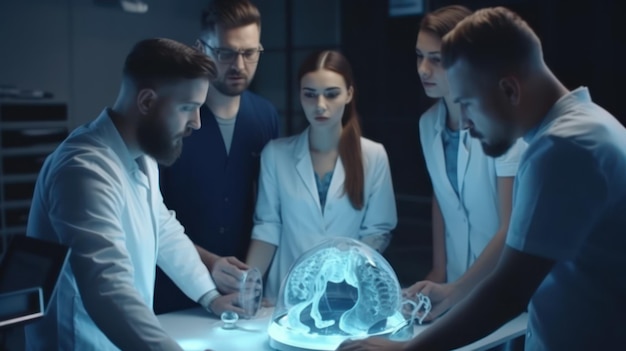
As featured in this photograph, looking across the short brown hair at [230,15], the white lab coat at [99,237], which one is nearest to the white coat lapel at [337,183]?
the short brown hair at [230,15]

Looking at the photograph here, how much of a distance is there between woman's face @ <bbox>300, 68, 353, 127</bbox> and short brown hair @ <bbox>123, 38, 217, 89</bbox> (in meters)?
0.86

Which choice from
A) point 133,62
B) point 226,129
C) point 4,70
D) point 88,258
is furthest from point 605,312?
point 4,70

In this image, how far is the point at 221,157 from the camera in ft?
9.79

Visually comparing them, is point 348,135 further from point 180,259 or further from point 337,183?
point 180,259

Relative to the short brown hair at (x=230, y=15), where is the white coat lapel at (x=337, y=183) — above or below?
below

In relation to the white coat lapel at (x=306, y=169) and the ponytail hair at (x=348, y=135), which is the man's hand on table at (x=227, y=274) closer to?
the white coat lapel at (x=306, y=169)

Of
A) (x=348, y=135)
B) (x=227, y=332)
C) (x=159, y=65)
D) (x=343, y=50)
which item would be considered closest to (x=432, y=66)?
(x=348, y=135)

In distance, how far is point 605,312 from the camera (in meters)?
1.66

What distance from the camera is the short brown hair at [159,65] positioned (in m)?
1.98

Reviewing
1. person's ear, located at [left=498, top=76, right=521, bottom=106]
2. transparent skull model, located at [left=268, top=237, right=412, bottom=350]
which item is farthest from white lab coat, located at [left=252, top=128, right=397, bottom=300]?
person's ear, located at [left=498, top=76, right=521, bottom=106]

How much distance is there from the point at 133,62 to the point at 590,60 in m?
3.19

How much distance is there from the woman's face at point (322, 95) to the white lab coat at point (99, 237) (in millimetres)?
822

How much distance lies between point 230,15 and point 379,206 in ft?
3.38

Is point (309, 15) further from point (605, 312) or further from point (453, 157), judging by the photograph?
point (605, 312)
